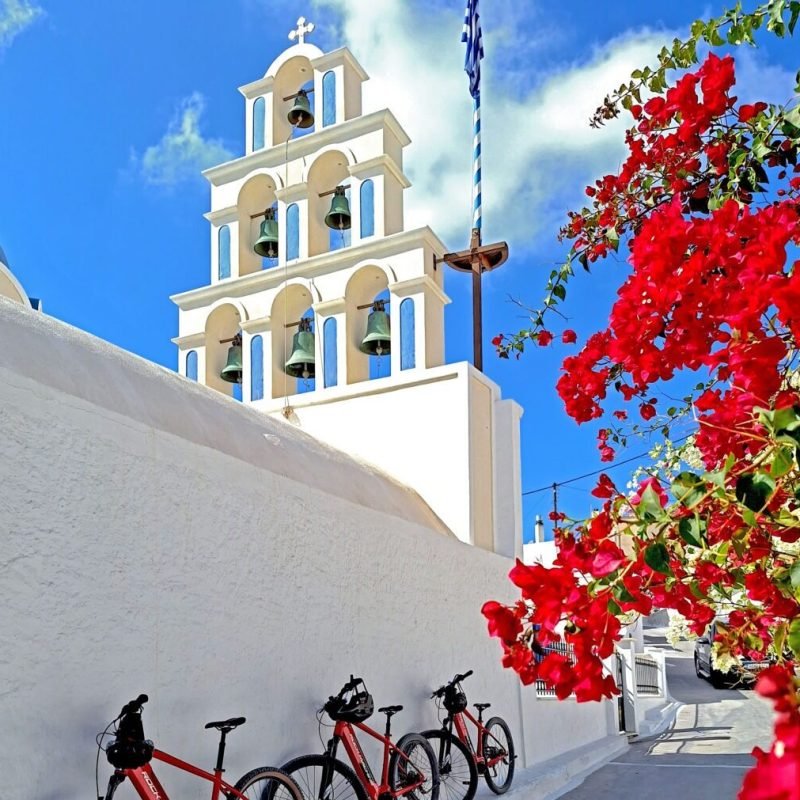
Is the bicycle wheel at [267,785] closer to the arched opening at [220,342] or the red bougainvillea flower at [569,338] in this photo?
the red bougainvillea flower at [569,338]

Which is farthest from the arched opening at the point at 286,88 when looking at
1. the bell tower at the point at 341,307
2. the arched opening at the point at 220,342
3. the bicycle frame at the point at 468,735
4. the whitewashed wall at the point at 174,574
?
the bicycle frame at the point at 468,735

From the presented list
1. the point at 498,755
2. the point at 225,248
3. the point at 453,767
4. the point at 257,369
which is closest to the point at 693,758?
the point at 498,755

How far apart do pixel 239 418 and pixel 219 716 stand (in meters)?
2.16

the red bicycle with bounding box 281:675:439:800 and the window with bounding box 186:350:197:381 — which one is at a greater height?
the window with bounding box 186:350:197:381

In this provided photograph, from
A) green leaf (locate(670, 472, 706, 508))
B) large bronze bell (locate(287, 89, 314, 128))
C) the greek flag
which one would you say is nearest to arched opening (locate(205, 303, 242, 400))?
large bronze bell (locate(287, 89, 314, 128))

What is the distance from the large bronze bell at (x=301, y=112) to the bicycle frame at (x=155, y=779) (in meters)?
6.82

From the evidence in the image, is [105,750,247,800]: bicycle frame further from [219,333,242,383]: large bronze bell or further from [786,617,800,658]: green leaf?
[219,333,242,383]: large bronze bell

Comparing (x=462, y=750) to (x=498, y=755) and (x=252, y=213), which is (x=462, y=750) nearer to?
(x=498, y=755)

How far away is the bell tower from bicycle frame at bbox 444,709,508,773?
167 centimetres

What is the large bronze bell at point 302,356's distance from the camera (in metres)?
8.64

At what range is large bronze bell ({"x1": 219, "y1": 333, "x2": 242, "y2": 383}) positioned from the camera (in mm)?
9008

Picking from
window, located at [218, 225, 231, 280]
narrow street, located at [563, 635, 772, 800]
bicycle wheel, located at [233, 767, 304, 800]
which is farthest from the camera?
window, located at [218, 225, 231, 280]

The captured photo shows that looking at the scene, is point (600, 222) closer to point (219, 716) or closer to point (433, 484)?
point (219, 716)

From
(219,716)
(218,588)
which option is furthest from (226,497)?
(219,716)
